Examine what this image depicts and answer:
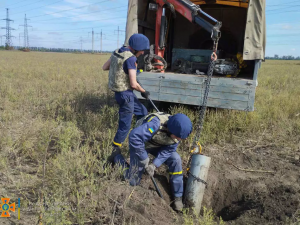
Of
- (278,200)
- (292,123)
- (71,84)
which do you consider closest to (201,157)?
(278,200)

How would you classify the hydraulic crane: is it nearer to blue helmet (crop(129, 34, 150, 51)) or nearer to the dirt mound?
blue helmet (crop(129, 34, 150, 51))

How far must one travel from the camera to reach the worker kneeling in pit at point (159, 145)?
311cm

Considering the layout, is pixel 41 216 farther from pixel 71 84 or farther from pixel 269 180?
pixel 71 84

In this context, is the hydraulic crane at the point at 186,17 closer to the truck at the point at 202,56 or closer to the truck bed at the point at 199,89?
the truck at the point at 202,56

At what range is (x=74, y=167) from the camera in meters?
3.01

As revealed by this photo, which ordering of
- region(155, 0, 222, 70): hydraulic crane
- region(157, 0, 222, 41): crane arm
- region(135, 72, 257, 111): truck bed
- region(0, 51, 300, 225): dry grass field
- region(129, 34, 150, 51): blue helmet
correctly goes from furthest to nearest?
region(157, 0, 222, 41): crane arm, region(155, 0, 222, 70): hydraulic crane, region(135, 72, 257, 111): truck bed, region(129, 34, 150, 51): blue helmet, region(0, 51, 300, 225): dry grass field

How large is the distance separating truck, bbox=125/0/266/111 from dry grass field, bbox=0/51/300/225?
28.2 inches

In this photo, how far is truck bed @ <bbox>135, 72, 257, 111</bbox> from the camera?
430 cm

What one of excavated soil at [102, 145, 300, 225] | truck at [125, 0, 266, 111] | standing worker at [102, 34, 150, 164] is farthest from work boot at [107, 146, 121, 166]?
truck at [125, 0, 266, 111]

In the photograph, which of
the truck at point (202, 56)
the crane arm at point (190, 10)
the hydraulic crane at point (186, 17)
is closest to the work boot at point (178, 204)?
the truck at point (202, 56)

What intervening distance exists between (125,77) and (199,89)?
138 cm

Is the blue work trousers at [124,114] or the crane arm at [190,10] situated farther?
the crane arm at [190,10]

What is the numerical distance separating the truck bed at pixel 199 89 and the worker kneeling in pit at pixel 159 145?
1.32m

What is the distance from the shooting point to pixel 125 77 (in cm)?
403
